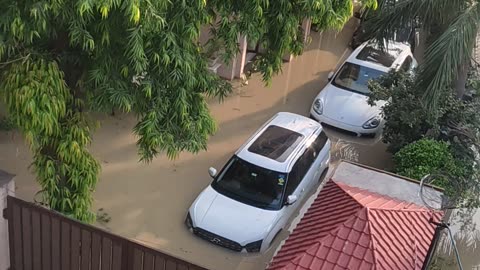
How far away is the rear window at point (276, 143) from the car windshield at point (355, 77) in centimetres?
336

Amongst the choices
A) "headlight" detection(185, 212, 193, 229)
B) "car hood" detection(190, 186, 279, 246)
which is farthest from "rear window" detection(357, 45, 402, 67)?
"headlight" detection(185, 212, 193, 229)

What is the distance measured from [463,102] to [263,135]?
4.05 meters

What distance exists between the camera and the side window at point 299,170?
1080 centimetres

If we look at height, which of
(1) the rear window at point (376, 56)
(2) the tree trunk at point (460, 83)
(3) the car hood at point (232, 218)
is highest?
(2) the tree trunk at point (460, 83)

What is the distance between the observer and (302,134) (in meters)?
11.8

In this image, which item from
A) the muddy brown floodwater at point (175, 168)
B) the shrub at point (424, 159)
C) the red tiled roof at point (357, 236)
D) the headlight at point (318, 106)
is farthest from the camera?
the headlight at point (318, 106)

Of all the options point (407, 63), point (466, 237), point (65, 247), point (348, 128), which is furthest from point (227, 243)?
point (407, 63)

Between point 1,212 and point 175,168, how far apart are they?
223 inches

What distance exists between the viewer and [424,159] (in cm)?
1167

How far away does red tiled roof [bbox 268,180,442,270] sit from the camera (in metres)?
7.72

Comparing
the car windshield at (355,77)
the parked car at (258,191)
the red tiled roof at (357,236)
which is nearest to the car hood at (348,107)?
the car windshield at (355,77)

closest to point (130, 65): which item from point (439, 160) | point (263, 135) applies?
→ point (263, 135)

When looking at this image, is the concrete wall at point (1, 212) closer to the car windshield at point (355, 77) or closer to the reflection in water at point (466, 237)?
the reflection in water at point (466, 237)

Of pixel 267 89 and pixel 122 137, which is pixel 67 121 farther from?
pixel 267 89
